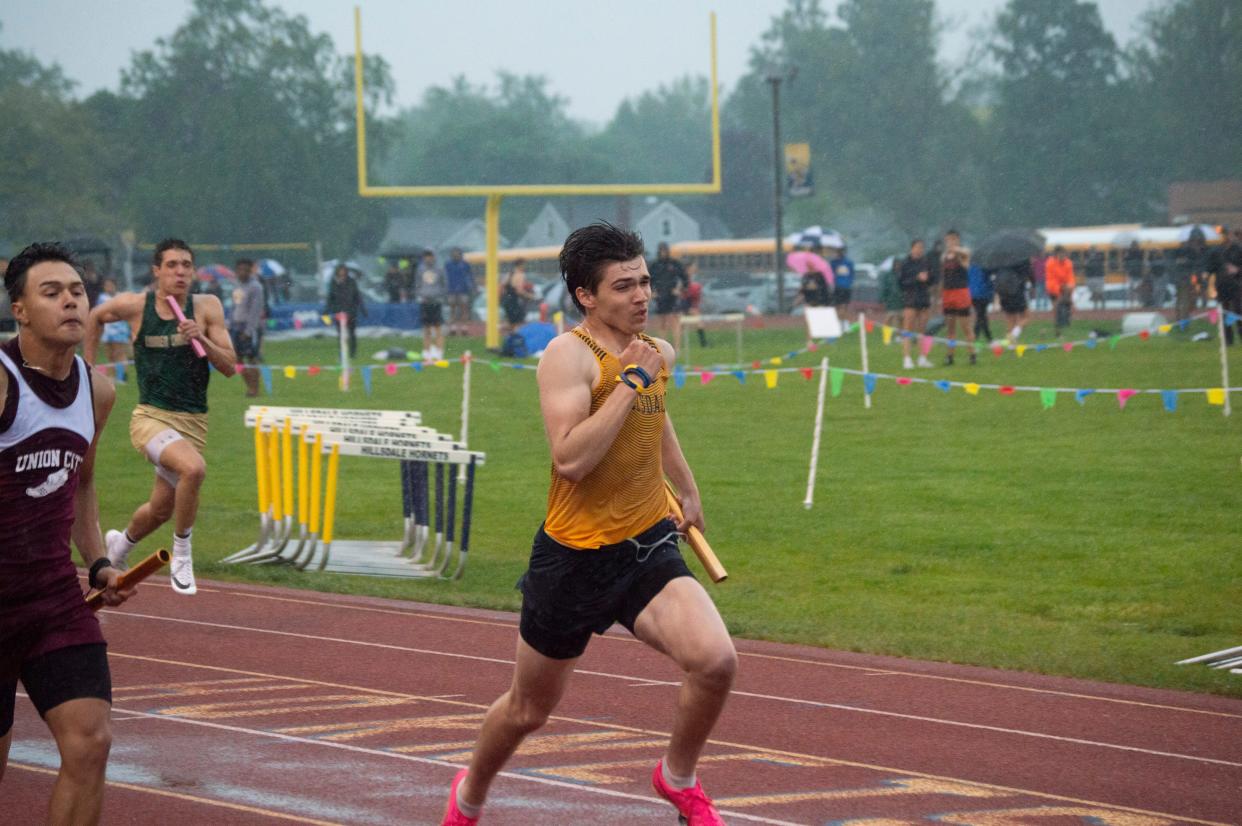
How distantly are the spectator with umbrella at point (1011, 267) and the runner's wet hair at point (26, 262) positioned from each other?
24.5 meters

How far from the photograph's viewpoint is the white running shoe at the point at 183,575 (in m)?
10.2

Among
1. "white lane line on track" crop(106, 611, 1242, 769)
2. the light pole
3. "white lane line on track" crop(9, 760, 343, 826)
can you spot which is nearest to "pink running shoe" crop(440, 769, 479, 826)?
"white lane line on track" crop(9, 760, 343, 826)

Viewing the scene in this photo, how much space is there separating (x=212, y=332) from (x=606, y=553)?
18.2 ft

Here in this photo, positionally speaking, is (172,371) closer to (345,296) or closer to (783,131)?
(345,296)

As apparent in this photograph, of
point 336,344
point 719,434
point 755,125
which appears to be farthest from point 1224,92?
point 719,434

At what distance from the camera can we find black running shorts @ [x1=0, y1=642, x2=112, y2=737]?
4.45 metres

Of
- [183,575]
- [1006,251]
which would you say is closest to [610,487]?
[183,575]

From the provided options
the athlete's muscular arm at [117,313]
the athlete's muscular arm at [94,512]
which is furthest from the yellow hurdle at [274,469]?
the athlete's muscular arm at [94,512]

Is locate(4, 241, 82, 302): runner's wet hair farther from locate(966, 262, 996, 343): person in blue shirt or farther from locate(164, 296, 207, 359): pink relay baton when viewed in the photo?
locate(966, 262, 996, 343): person in blue shirt

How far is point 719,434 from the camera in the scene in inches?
747

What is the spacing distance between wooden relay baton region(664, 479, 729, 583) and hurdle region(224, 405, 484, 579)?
507 cm

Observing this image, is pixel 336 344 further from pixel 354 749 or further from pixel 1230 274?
pixel 354 749

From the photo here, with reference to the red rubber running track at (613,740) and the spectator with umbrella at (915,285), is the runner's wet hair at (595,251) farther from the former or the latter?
the spectator with umbrella at (915,285)

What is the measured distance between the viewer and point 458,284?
3584cm
